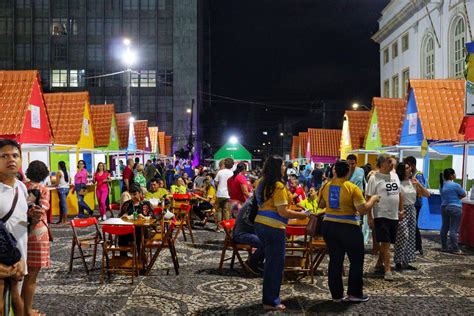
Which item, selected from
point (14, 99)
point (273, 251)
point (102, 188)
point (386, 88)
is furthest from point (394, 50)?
point (273, 251)

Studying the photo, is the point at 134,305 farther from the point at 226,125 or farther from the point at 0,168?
the point at 226,125

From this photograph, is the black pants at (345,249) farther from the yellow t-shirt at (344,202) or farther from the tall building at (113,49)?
the tall building at (113,49)

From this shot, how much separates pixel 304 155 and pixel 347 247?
33.8 m

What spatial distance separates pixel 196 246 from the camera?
11180 mm

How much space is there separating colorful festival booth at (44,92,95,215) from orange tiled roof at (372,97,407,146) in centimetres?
1085

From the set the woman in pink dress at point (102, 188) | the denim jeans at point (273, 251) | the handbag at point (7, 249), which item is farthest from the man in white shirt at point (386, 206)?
the woman in pink dress at point (102, 188)

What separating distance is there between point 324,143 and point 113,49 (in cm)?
4300

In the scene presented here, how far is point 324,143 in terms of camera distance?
113 feet

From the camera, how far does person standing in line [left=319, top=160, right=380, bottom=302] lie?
6.37 meters

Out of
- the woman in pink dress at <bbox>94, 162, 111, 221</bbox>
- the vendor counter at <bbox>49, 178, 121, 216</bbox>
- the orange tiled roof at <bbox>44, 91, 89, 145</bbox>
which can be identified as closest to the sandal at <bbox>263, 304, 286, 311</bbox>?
the woman in pink dress at <bbox>94, 162, 111, 221</bbox>

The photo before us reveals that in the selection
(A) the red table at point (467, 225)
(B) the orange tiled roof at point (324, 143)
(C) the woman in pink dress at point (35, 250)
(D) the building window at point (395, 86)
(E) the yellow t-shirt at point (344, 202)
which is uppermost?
(D) the building window at point (395, 86)

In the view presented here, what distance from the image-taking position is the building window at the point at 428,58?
109 ft

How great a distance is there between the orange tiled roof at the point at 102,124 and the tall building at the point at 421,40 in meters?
13.7

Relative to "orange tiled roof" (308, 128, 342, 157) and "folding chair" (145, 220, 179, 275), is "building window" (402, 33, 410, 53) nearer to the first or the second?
"orange tiled roof" (308, 128, 342, 157)
